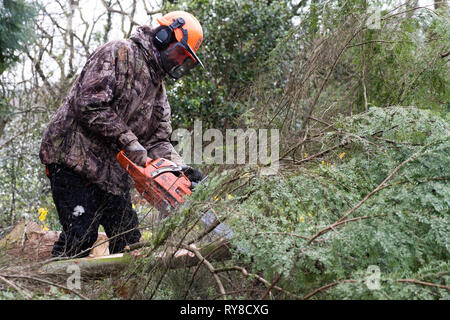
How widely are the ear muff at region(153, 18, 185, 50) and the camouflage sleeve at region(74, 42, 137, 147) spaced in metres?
0.32

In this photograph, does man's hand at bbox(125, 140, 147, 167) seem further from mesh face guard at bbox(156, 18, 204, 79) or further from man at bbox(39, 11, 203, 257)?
mesh face guard at bbox(156, 18, 204, 79)

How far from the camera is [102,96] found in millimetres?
3275

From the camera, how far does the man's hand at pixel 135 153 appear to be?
3334mm

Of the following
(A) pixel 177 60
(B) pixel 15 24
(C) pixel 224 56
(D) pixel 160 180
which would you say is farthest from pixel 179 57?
(C) pixel 224 56

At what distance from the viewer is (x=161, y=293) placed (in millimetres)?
2492

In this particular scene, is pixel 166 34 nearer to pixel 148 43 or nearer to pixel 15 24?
pixel 148 43

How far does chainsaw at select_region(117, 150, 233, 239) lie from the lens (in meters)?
3.25

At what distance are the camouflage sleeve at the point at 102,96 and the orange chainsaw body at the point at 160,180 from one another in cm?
17

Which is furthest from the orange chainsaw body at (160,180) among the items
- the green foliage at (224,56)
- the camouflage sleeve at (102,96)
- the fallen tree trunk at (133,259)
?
the green foliage at (224,56)

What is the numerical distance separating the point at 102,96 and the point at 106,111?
11 cm

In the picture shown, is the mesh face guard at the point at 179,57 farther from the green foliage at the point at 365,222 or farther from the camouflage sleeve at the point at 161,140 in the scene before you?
the green foliage at the point at 365,222

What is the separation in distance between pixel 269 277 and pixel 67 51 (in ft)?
25.3

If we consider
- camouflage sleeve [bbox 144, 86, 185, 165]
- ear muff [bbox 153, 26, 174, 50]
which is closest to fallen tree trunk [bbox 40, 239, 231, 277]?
camouflage sleeve [bbox 144, 86, 185, 165]
